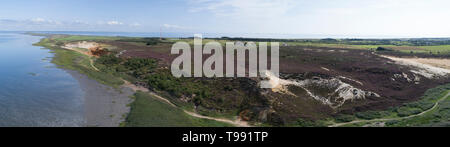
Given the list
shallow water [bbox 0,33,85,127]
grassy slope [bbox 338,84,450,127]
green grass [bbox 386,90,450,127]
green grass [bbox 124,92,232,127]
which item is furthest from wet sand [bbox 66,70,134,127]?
green grass [bbox 386,90,450,127]

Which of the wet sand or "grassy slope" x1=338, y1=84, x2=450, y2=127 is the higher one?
the wet sand

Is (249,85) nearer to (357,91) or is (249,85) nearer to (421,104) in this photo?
(357,91)

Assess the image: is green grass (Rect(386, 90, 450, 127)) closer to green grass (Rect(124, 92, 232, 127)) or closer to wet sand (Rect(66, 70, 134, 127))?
green grass (Rect(124, 92, 232, 127))

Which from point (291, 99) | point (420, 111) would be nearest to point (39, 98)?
point (291, 99)

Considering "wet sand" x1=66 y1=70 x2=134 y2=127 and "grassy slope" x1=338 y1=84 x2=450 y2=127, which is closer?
"wet sand" x1=66 y1=70 x2=134 y2=127

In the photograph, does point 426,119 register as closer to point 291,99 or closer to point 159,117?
point 291,99

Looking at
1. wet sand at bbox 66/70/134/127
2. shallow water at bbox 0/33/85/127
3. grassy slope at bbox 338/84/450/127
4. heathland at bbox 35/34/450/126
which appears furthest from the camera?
heathland at bbox 35/34/450/126
